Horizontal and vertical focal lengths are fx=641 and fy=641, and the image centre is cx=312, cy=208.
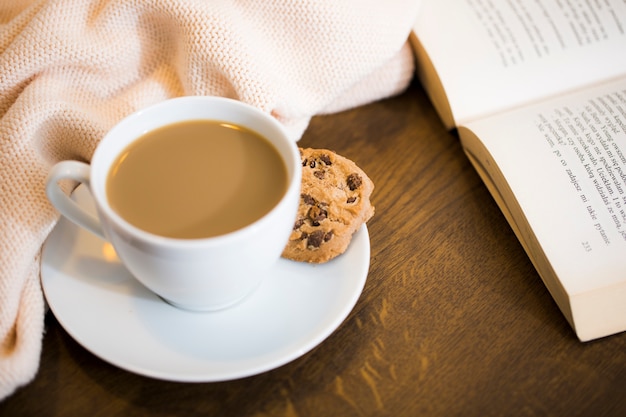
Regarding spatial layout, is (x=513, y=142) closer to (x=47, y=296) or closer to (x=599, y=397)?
(x=599, y=397)

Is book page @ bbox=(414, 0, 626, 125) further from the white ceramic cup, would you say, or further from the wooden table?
the white ceramic cup

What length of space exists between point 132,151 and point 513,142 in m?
0.55

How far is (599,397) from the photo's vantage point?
2.45 ft

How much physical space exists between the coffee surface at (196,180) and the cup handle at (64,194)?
4 cm

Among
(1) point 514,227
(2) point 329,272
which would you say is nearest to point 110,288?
(2) point 329,272

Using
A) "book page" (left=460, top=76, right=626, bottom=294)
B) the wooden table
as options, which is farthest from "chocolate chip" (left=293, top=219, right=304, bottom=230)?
"book page" (left=460, top=76, right=626, bottom=294)

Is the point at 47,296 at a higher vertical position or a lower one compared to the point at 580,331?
higher

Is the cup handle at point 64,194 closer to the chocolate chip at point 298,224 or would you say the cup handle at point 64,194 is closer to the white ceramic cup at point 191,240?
the white ceramic cup at point 191,240

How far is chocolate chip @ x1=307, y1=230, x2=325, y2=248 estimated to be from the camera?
0.78 metres

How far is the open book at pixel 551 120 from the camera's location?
820 millimetres

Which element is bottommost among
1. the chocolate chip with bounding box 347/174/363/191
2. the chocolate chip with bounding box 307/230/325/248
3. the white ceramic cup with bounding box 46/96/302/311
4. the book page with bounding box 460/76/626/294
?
the book page with bounding box 460/76/626/294

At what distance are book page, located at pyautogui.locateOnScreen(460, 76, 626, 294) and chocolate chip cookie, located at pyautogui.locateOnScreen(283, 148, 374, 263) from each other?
0.23 metres

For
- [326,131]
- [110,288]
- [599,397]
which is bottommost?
[599,397]

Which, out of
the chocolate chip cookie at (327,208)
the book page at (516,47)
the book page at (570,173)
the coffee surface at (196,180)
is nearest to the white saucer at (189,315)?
the chocolate chip cookie at (327,208)
